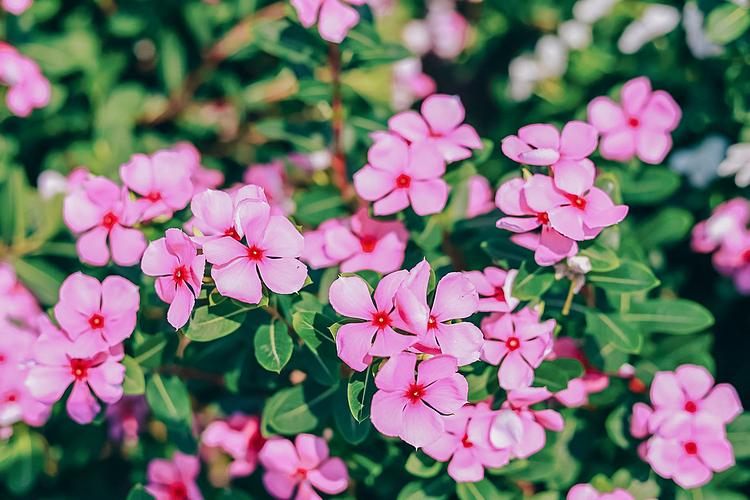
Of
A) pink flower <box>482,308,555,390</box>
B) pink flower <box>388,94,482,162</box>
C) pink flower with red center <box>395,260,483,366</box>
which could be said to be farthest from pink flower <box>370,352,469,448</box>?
pink flower <box>388,94,482,162</box>

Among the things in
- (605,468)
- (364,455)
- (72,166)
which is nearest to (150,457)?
(364,455)

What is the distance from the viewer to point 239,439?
198 centimetres

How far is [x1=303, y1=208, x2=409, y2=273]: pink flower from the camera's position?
1.83 meters

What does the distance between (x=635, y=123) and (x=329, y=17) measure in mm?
868

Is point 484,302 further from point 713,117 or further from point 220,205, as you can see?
point 713,117

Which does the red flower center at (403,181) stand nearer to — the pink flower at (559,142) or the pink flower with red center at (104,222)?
the pink flower at (559,142)

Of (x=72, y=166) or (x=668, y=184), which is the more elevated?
(x=668, y=184)

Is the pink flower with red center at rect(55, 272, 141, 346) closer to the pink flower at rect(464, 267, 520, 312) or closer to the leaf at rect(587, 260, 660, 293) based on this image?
the pink flower at rect(464, 267, 520, 312)

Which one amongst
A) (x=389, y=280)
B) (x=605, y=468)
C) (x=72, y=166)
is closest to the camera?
(x=389, y=280)

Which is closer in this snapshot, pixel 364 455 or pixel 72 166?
pixel 364 455

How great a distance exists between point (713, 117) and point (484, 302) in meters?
1.21

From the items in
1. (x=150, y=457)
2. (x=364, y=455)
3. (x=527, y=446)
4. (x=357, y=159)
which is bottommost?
(x=150, y=457)

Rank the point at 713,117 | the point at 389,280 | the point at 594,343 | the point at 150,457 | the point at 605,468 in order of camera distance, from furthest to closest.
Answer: the point at 713,117
the point at 150,457
the point at 605,468
the point at 594,343
the point at 389,280

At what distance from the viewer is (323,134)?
7.86 ft
